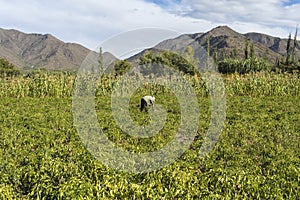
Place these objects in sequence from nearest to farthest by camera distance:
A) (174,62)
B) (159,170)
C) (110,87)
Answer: (159,170) < (110,87) < (174,62)

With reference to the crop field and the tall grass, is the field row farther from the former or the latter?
the tall grass

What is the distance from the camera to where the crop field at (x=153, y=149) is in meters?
5.26

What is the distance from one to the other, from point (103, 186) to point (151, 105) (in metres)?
10.0

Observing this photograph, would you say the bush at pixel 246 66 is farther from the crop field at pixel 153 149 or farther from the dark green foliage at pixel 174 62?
the crop field at pixel 153 149

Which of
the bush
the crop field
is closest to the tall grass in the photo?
the crop field

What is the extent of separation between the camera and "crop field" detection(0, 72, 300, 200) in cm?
526

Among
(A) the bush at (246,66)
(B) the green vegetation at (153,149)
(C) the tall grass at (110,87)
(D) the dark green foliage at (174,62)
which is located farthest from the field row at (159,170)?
(A) the bush at (246,66)

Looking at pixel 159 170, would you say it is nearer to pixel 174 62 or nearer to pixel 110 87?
pixel 110 87

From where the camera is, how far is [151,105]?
1524 centimetres

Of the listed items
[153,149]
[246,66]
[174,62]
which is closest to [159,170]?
[153,149]

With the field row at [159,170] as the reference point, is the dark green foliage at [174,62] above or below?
above

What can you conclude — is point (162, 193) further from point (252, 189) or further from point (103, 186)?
point (252, 189)

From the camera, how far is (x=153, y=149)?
8727mm

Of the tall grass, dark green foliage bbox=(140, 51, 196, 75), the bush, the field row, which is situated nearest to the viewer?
the field row
